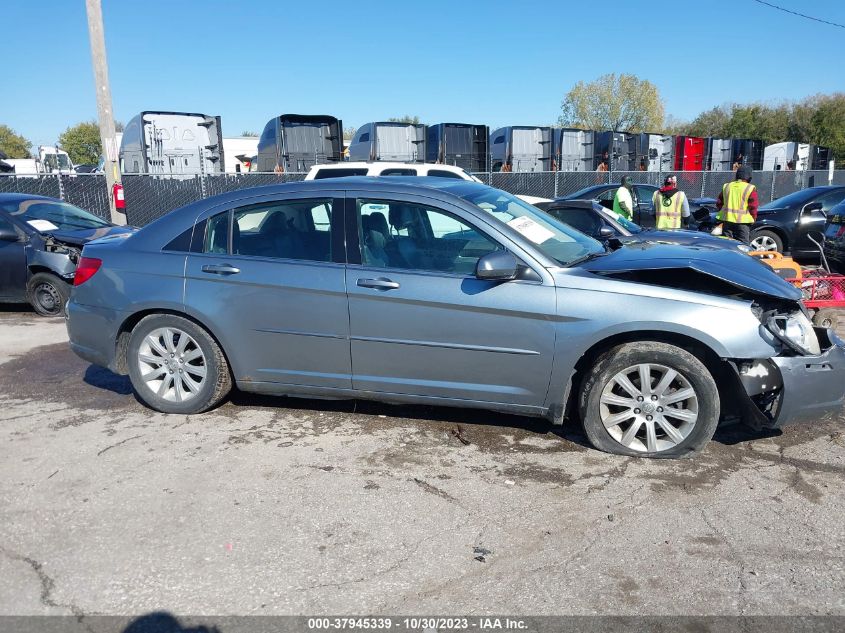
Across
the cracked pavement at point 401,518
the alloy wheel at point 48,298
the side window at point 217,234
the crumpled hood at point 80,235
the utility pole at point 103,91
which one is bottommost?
the cracked pavement at point 401,518

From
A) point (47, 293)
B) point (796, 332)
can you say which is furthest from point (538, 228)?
point (47, 293)

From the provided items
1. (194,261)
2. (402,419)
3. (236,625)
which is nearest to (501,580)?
(236,625)

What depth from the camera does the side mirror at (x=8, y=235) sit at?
8.68 meters

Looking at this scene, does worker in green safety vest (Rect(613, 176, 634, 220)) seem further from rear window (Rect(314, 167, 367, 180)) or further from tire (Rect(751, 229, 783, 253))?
rear window (Rect(314, 167, 367, 180))

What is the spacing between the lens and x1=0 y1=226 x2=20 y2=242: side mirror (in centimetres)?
868

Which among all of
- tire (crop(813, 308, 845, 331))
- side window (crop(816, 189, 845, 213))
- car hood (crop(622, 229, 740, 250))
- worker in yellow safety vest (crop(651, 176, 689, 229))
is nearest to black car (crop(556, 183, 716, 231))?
side window (crop(816, 189, 845, 213))

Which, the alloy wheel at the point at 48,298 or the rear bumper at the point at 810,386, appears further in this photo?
the alloy wheel at the point at 48,298

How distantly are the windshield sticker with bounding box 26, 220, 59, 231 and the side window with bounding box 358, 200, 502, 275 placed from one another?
20.0 feet

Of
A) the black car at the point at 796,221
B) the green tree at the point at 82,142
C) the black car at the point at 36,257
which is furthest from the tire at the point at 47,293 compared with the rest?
the green tree at the point at 82,142

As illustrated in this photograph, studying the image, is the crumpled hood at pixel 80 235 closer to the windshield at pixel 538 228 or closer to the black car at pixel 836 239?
the windshield at pixel 538 228

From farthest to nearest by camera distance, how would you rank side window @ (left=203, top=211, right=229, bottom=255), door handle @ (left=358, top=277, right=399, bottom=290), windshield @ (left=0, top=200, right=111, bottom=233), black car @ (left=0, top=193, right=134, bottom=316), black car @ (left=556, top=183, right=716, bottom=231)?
black car @ (left=556, top=183, right=716, bottom=231), windshield @ (left=0, top=200, right=111, bottom=233), black car @ (left=0, top=193, right=134, bottom=316), side window @ (left=203, top=211, right=229, bottom=255), door handle @ (left=358, top=277, right=399, bottom=290)

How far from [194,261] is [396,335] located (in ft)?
5.14

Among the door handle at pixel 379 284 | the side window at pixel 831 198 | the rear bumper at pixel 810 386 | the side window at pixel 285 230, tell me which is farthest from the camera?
the side window at pixel 831 198

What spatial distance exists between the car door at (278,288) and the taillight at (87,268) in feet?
2.72
